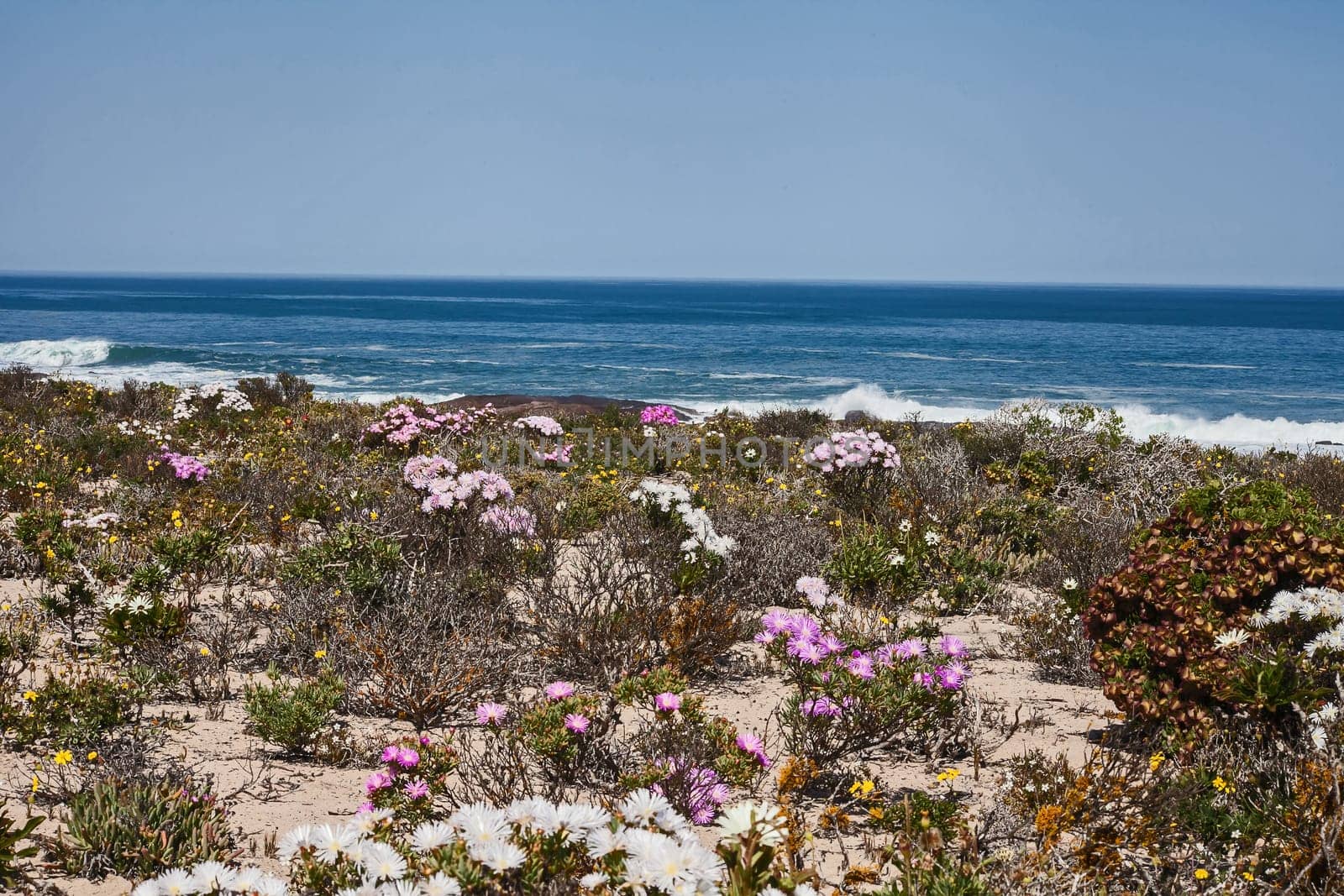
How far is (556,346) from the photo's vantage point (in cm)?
5675

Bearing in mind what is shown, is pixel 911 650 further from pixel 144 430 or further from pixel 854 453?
pixel 144 430

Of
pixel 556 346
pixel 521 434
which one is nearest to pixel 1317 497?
pixel 521 434

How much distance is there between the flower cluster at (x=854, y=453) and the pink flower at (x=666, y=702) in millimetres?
5623

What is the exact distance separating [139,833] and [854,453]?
701 centimetres

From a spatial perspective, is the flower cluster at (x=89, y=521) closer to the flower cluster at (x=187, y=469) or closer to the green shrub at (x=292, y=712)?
the flower cluster at (x=187, y=469)

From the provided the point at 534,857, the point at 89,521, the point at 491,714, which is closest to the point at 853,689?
the point at 491,714

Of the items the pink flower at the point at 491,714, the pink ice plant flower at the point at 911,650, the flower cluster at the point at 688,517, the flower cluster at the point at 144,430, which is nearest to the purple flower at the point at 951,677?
the pink ice plant flower at the point at 911,650

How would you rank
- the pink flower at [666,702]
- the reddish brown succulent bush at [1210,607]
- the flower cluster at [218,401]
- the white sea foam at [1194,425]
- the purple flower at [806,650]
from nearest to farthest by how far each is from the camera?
the pink flower at [666,702] < the reddish brown succulent bush at [1210,607] < the purple flower at [806,650] < the flower cluster at [218,401] < the white sea foam at [1194,425]

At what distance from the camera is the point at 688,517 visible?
20.6 ft

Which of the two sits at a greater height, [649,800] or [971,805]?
[649,800]

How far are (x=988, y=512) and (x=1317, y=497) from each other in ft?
13.8

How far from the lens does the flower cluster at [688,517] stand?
6.09 meters

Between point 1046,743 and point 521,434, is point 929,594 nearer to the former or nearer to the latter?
point 1046,743

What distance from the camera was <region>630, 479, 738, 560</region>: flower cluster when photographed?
20.0ft
